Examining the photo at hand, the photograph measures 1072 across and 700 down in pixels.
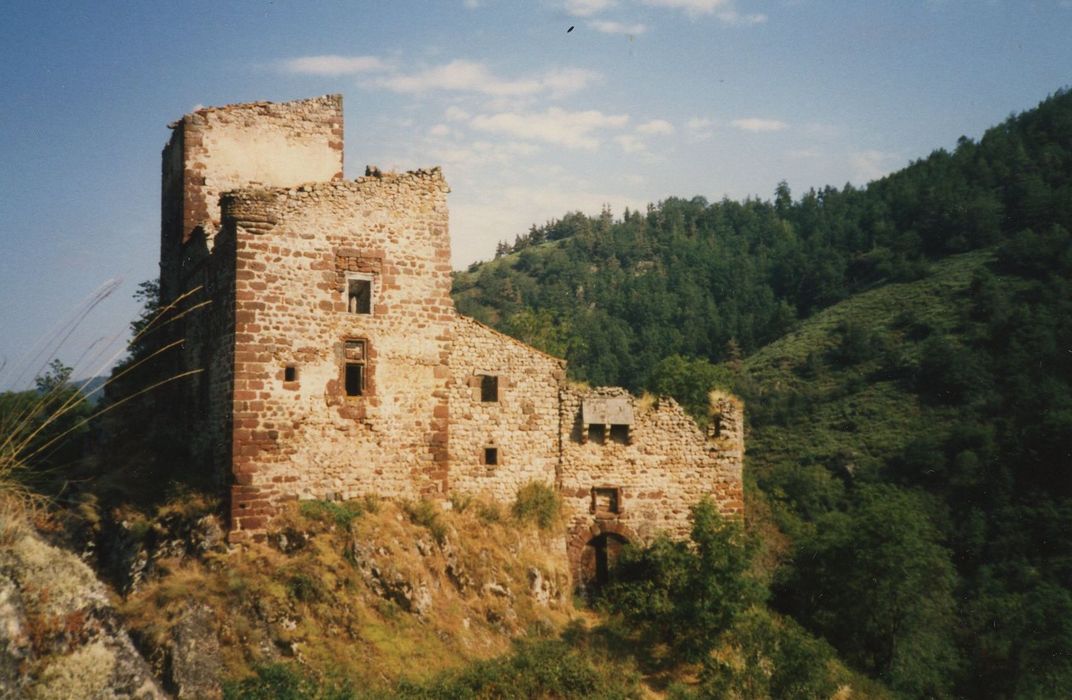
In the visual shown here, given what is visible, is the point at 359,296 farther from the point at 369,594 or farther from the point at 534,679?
the point at 534,679

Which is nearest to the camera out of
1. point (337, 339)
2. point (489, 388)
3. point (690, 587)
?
point (337, 339)

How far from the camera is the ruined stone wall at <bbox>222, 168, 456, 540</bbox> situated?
1600 cm

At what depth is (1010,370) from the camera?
190ft

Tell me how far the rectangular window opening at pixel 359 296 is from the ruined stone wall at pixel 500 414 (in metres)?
2.29

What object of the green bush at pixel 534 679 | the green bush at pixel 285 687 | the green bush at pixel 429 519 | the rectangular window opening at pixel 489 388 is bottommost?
the green bush at pixel 534 679

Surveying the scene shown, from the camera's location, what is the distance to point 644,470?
20.6 meters

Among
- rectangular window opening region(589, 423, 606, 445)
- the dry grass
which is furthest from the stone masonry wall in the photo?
rectangular window opening region(589, 423, 606, 445)

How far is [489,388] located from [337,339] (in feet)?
13.9

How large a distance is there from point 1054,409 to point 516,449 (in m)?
47.4

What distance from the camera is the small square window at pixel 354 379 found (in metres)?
17.2

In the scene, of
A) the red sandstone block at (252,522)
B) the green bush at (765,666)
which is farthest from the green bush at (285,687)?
the green bush at (765,666)

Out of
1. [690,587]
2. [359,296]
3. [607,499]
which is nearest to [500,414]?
[607,499]

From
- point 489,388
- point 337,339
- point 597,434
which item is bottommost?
point 597,434

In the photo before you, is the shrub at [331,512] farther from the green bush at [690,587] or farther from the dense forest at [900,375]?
the dense forest at [900,375]
